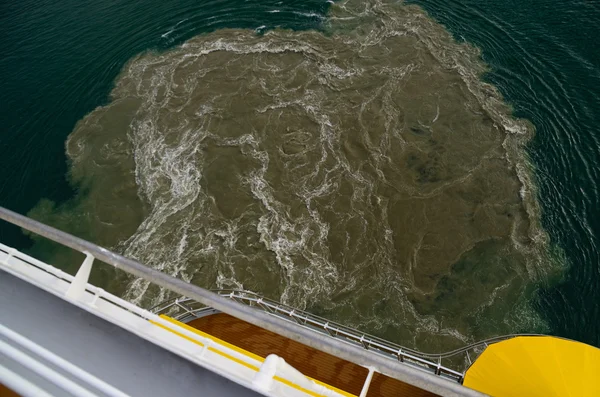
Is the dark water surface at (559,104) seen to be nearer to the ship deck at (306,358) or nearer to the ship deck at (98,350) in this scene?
the ship deck at (306,358)

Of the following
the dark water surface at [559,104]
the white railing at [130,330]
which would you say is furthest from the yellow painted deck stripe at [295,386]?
the dark water surface at [559,104]

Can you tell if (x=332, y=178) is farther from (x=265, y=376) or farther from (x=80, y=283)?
(x=265, y=376)

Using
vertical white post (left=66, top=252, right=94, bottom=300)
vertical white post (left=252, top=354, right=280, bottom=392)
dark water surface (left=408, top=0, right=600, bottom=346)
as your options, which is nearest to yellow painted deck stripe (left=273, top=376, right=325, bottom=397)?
vertical white post (left=252, top=354, right=280, bottom=392)

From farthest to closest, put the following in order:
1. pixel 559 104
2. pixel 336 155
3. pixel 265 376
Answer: pixel 559 104 → pixel 336 155 → pixel 265 376

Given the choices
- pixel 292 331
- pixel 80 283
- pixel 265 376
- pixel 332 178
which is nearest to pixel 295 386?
pixel 265 376

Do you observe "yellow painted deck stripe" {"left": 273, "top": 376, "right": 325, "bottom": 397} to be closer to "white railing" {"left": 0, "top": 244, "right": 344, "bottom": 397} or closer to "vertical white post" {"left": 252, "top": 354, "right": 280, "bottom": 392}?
"white railing" {"left": 0, "top": 244, "right": 344, "bottom": 397}
